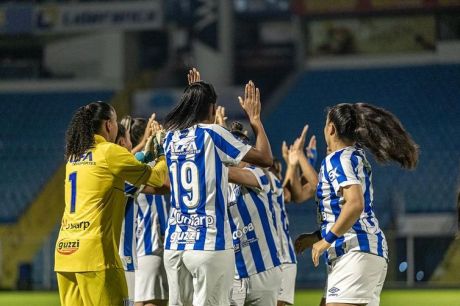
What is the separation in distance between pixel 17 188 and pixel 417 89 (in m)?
9.44

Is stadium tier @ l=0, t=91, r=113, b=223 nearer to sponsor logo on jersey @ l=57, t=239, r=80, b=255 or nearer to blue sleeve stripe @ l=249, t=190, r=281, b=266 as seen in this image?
blue sleeve stripe @ l=249, t=190, r=281, b=266

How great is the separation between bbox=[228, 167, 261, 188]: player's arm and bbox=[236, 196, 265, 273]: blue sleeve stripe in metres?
0.27

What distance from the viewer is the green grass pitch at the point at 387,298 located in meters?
12.5

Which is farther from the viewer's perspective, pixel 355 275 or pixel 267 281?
pixel 267 281

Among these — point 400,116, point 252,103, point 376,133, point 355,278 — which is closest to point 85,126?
point 252,103

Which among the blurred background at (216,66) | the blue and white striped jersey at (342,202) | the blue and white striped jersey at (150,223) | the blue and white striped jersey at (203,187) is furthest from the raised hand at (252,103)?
the blurred background at (216,66)

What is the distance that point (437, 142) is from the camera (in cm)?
2119

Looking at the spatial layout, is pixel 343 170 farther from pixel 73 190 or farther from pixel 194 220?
pixel 73 190

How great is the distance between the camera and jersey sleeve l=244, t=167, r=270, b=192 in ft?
21.2

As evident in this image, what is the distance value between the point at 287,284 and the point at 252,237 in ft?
2.37

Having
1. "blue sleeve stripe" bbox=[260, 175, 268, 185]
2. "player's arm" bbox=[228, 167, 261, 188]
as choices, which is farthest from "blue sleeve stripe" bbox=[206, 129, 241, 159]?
"blue sleeve stripe" bbox=[260, 175, 268, 185]

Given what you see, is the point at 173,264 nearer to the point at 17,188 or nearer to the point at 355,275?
the point at 355,275

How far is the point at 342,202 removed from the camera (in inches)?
213

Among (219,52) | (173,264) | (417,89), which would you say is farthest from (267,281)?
(219,52)
